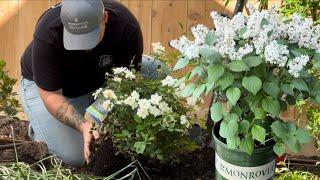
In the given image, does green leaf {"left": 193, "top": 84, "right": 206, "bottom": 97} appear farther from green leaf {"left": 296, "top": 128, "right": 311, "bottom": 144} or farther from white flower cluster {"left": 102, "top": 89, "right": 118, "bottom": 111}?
white flower cluster {"left": 102, "top": 89, "right": 118, "bottom": 111}

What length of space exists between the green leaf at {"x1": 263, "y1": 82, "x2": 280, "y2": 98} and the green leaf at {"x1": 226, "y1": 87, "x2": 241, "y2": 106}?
85 millimetres

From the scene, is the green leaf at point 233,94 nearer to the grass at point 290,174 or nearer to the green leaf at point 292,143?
the green leaf at point 292,143

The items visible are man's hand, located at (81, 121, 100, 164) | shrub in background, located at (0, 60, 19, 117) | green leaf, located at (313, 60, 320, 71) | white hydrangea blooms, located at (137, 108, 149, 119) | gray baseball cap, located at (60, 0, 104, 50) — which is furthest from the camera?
shrub in background, located at (0, 60, 19, 117)

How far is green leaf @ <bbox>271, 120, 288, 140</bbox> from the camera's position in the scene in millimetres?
1828

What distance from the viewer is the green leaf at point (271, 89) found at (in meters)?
1.78

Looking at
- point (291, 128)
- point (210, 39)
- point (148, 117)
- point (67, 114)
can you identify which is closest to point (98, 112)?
point (148, 117)

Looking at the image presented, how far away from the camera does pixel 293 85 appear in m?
1.79

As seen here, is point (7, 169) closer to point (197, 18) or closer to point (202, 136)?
point (202, 136)

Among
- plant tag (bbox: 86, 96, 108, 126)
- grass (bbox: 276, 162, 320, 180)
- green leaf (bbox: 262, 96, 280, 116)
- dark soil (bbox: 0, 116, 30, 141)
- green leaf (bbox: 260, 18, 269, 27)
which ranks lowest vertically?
dark soil (bbox: 0, 116, 30, 141)

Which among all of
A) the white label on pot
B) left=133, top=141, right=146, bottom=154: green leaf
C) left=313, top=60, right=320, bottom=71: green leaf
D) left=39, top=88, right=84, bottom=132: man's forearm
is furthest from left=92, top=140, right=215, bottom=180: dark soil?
left=313, top=60, right=320, bottom=71: green leaf

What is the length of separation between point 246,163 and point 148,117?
430mm

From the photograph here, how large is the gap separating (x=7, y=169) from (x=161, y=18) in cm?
208

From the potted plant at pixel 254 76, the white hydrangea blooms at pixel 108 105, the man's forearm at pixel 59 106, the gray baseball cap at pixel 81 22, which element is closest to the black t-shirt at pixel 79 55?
the man's forearm at pixel 59 106

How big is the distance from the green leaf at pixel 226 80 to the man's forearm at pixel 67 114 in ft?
3.55
